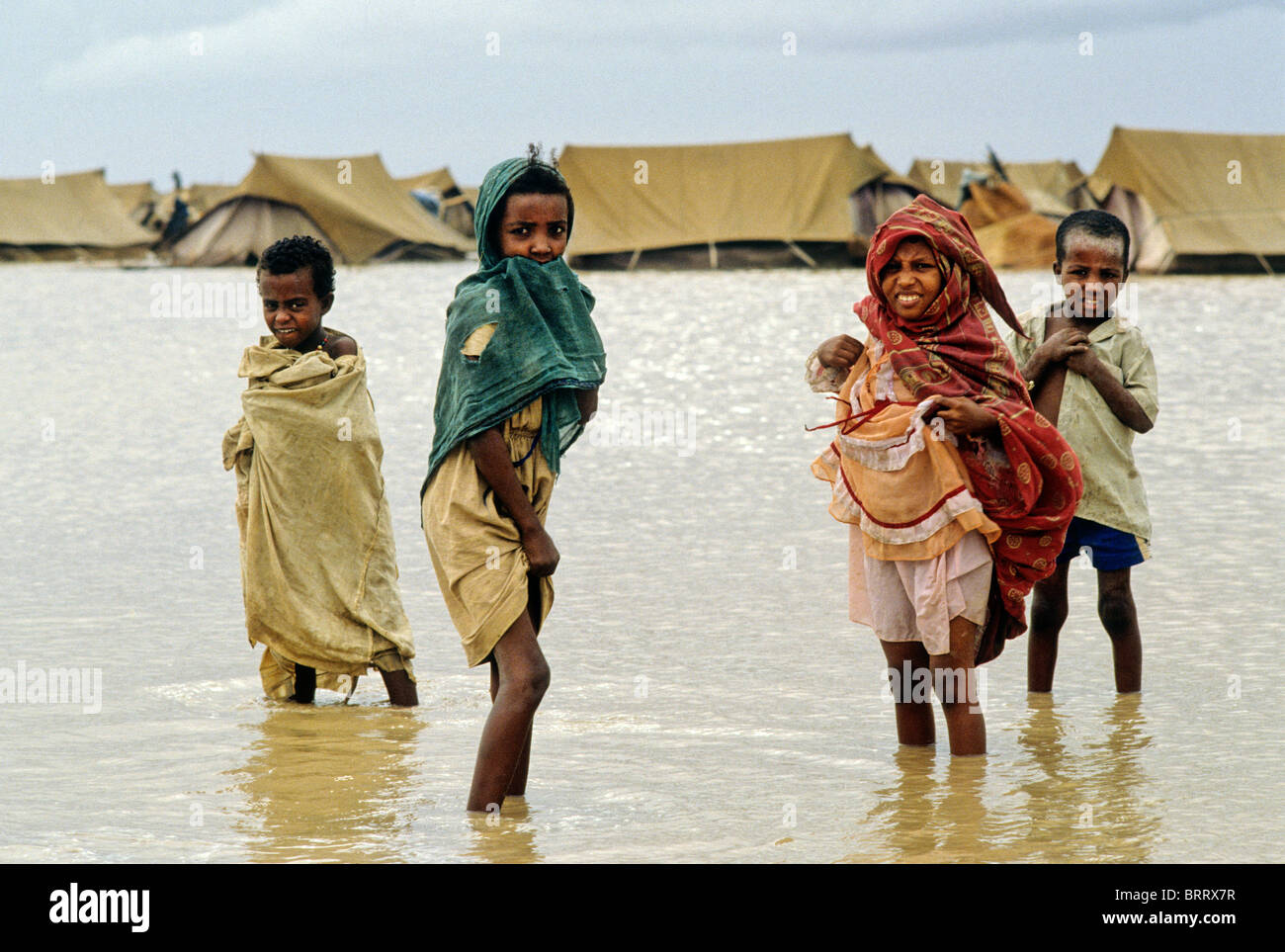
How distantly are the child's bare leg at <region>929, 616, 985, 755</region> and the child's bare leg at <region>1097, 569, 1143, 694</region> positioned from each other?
0.79 metres

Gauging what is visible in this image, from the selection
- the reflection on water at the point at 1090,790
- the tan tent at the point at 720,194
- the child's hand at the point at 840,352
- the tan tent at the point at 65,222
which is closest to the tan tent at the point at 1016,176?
the tan tent at the point at 720,194

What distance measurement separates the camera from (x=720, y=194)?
99.5 feet

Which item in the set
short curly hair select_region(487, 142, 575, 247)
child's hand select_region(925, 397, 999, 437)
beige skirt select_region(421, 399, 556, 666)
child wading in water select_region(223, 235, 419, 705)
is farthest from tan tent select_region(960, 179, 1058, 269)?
beige skirt select_region(421, 399, 556, 666)

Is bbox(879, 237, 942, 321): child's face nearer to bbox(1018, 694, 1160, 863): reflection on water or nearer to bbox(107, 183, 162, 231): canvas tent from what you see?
bbox(1018, 694, 1160, 863): reflection on water

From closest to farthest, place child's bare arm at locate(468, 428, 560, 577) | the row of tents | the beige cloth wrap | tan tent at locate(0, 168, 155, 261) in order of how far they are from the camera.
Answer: child's bare arm at locate(468, 428, 560, 577)
the beige cloth wrap
the row of tents
tan tent at locate(0, 168, 155, 261)

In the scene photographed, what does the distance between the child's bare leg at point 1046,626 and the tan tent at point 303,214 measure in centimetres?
2758

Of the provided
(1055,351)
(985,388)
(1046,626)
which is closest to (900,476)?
(985,388)

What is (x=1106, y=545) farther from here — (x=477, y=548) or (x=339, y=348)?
(x=339, y=348)

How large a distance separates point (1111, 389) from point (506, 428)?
1802 mm

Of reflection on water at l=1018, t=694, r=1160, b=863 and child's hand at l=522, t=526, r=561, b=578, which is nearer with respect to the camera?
reflection on water at l=1018, t=694, r=1160, b=863

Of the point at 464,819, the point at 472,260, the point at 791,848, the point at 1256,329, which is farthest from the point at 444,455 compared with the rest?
the point at 472,260

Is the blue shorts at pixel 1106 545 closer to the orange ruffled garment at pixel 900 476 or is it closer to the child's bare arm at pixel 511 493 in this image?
the orange ruffled garment at pixel 900 476

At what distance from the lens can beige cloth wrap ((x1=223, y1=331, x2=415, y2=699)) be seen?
184 inches
